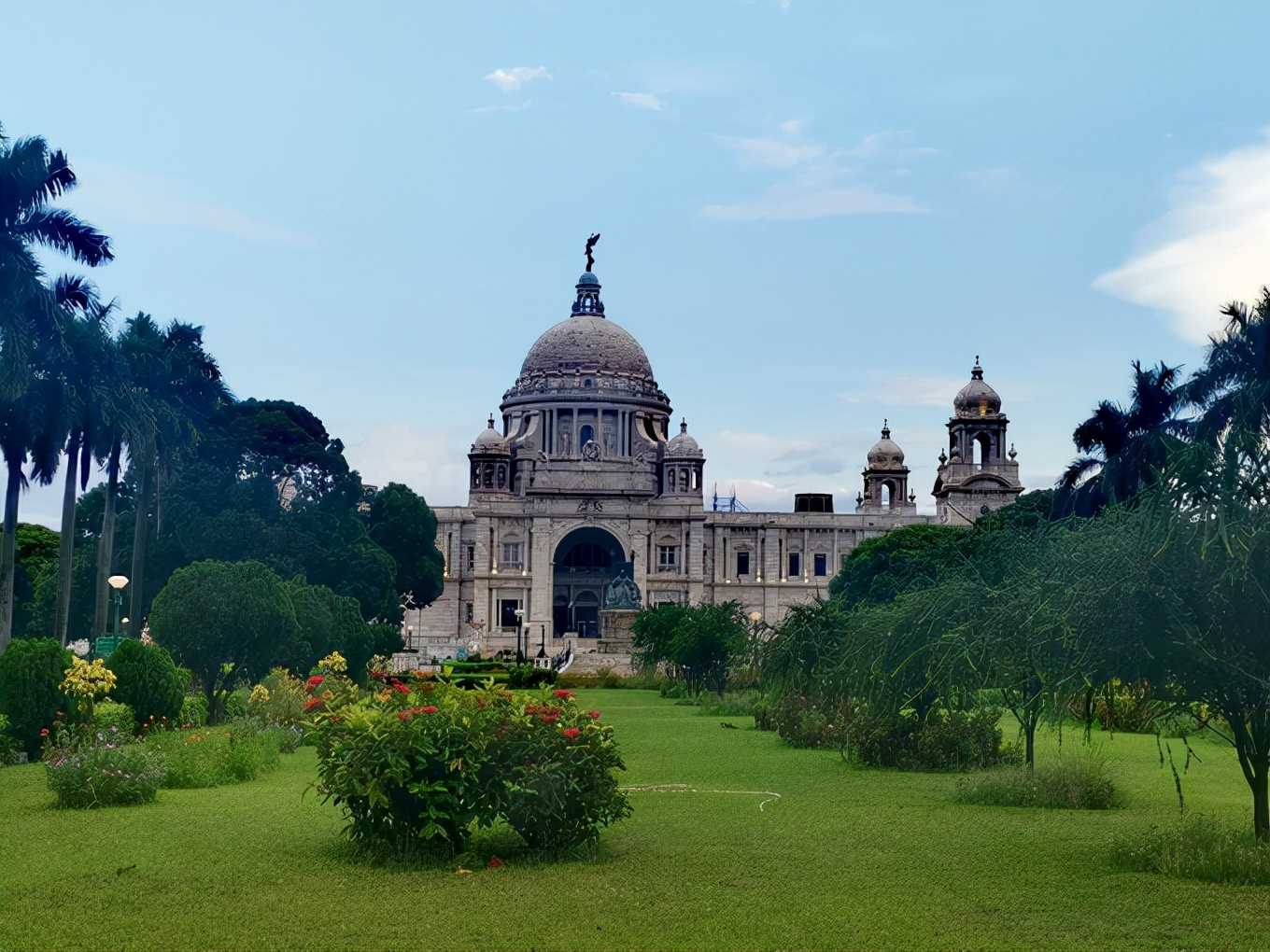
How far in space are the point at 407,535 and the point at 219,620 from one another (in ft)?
152

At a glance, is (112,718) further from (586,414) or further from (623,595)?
(586,414)

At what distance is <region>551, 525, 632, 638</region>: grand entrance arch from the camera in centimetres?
9544

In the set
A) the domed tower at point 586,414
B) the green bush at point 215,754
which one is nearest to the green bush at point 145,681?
the green bush at point 215,754

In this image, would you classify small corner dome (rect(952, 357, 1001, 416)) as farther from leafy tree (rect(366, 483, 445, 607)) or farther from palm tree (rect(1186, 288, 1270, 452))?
palm tree (rect(1186, 288, 1270, 452))

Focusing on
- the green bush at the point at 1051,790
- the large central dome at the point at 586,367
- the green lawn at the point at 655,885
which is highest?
the large central dome at the point at 586,367

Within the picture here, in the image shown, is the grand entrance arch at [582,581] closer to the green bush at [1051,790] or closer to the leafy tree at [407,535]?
the leafy tree at [407,535]

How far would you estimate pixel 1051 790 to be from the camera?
719 inches

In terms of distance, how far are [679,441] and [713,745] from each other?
71146mm

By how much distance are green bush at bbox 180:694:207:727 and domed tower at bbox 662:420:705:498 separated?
67321 millimetres

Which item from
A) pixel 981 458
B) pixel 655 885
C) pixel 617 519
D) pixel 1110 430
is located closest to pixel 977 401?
pixel 981 458

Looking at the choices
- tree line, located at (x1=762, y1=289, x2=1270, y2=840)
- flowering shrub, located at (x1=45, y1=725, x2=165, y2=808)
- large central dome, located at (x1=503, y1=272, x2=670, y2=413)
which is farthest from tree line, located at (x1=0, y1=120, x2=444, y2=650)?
large central dome, located at (x1=503, y1=272, x2=670, y2=413)

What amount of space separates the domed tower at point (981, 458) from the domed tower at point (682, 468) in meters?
15.5

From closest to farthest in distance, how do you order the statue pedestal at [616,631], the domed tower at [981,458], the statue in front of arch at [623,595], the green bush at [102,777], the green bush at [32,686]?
the green bush at [102,777]
the green bush at [32,686]
the statue pedestal at [616,631]
the statue in front of arch at [623,595]
the domed tower at [981,458]

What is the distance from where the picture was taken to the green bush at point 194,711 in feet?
86.1
